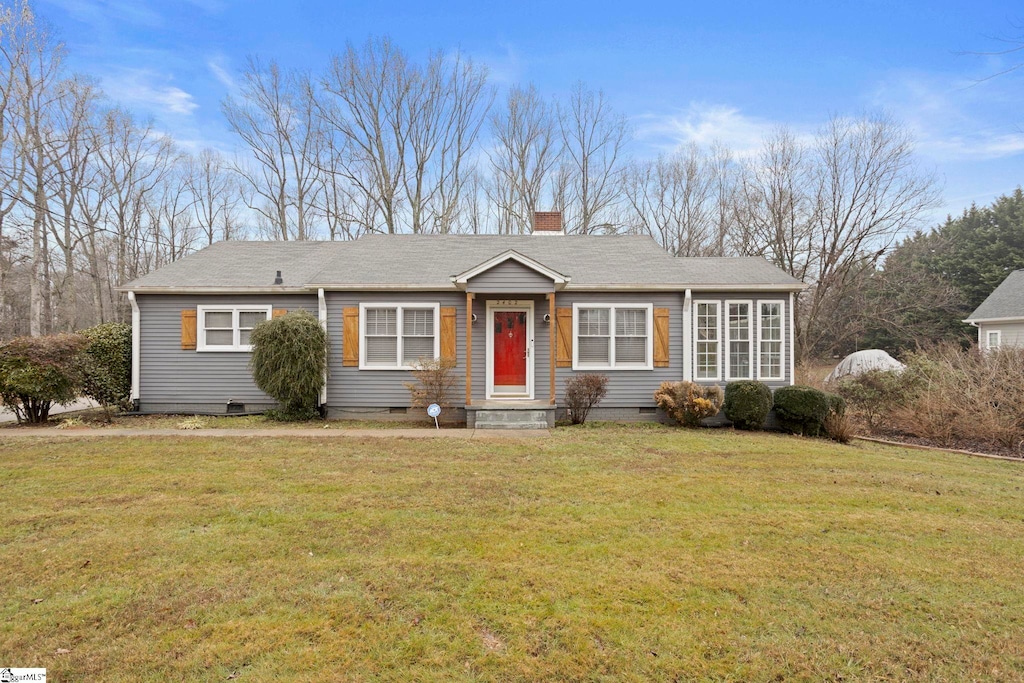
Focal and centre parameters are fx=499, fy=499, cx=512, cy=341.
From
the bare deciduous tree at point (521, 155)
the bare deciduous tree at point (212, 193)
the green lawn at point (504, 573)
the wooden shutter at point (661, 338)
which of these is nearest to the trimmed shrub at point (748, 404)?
the wooden shutter at point (661, 338)

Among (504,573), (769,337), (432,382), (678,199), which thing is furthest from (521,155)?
(504,573)

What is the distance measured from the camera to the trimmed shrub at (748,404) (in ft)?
34.1

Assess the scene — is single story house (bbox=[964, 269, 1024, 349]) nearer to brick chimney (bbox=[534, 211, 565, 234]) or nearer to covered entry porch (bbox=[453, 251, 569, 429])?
brick chimney (bbox=[534, 211, 565, 234])

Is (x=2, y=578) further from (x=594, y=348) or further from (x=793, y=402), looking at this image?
(x=793, y=402)

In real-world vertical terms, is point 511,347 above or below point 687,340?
below

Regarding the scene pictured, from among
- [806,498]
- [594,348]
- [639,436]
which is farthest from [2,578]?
[594,348]

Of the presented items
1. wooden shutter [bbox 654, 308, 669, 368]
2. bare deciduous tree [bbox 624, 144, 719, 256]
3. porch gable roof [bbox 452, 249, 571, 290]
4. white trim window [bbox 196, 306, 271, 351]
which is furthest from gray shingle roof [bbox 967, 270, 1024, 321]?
white trim window [bbox 196, 306, 271, 351]

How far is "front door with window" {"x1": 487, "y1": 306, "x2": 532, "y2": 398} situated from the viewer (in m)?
11.5

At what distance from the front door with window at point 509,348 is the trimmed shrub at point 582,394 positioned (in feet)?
4.03

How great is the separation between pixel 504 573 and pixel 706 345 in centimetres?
927

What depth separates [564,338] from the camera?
37.4 ft

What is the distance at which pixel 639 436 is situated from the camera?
9.51 metres

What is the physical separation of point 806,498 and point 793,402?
542 cm

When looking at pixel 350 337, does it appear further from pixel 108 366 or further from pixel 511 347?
pixel 108 366
